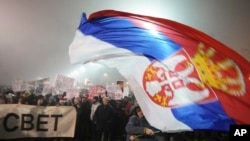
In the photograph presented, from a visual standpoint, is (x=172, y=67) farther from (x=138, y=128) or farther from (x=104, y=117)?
(x=104, y=117)

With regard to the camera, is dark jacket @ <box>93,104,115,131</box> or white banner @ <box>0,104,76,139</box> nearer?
white banner @ <box>0,104,76,139</box>

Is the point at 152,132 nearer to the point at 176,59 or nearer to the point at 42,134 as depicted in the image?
the point at 176,59

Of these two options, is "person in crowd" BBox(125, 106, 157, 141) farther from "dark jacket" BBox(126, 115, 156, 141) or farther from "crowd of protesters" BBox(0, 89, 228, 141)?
"crowd of protesters" BBox(0, 89, 228, 141)

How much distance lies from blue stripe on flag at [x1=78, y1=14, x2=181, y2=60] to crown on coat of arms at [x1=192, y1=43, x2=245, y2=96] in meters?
0.18

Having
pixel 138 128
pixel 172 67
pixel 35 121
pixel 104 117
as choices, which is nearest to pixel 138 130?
pixel 138 128

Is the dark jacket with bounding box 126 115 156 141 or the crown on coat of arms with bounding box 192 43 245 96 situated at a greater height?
the crown on coat of arms with bounding box 192 43 245 96

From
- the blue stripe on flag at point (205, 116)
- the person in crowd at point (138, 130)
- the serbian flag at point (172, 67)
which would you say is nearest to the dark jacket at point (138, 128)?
the person in crowd at point (138, 130)

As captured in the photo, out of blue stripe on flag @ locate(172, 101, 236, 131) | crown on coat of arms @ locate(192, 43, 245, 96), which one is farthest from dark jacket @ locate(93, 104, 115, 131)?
crown on coat of arms @ locate(192, 43, 245, 96)

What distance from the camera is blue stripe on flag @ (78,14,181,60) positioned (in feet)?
6.88

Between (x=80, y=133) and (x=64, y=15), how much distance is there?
1.83 metres

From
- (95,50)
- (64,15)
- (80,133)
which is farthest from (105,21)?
(64,15)

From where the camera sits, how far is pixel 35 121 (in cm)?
371

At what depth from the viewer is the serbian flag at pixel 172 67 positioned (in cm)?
192

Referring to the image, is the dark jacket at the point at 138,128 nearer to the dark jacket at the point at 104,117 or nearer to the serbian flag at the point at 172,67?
the serbian flag at the point at 172,67
